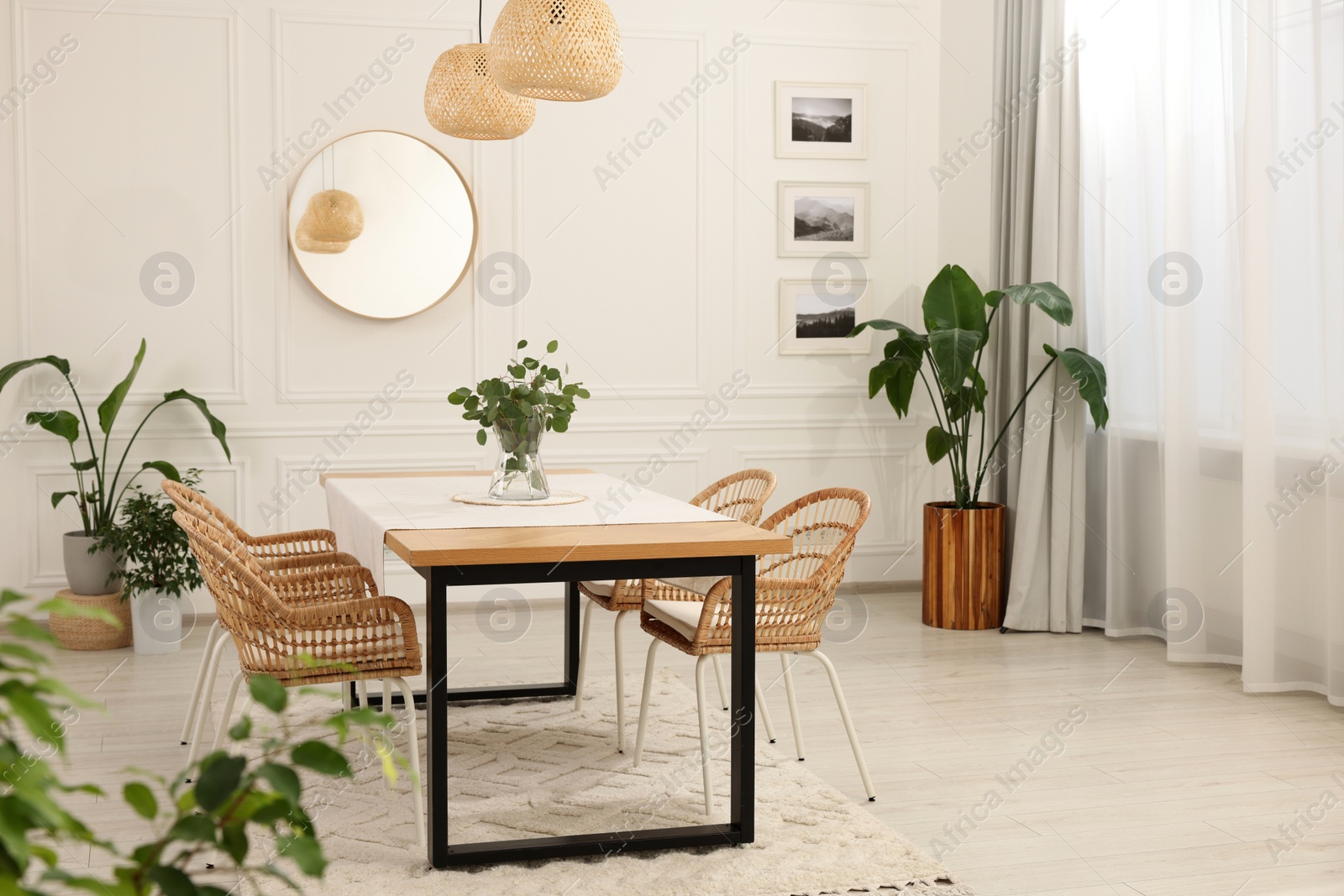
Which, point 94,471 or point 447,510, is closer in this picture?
point 447,510

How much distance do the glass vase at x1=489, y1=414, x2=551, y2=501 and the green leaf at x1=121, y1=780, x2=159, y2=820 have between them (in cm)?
278

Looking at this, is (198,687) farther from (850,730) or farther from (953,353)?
(953,353)

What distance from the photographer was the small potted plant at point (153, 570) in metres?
4.68

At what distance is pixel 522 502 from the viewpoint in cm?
337

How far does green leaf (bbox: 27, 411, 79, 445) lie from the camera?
4664 millimetres

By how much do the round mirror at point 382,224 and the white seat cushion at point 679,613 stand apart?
8.24 ft

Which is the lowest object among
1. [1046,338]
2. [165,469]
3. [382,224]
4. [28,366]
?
[165,469]

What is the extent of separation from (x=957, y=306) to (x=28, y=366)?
150 inches

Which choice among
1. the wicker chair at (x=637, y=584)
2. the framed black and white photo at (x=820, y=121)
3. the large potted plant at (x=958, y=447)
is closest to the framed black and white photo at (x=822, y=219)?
the framed black and white photo at (x=820, y=121)

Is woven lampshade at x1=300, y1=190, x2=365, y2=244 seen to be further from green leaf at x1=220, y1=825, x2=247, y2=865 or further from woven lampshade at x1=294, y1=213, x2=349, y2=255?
green leaf at x1=220, y1=825, x2=247, y2=865

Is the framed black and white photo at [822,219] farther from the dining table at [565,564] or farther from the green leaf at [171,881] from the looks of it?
the green leaf at [171,881]

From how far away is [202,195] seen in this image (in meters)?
5.21

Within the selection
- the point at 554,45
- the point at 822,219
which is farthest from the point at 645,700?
the point at 822,219

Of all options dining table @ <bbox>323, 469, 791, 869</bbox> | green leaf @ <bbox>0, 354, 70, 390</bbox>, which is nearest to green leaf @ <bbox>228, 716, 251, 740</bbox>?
dining table @ <bbox>323, 469, 791, 869</bbox>
